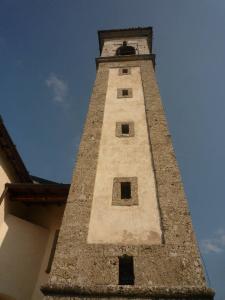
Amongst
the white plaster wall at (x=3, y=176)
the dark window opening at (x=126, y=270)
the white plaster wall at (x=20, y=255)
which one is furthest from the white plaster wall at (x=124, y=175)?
the white plaster wall at (x=3, y=176)

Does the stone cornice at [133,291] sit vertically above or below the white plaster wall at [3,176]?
below

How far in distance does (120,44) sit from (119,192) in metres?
14.0

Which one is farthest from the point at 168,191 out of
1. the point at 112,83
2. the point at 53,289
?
the point at 112,83

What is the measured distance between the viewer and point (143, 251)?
610 cm

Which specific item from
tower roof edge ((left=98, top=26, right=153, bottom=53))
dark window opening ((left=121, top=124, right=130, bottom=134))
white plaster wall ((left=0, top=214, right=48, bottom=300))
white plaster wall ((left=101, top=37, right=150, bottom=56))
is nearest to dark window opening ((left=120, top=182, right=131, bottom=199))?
dark window opening ((left=121, top=124, right=130, bottom=134))

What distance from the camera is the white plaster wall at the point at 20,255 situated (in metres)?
8.50

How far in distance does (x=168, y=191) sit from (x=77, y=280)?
3.20 meters

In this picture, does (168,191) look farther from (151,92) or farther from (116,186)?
(151,92)

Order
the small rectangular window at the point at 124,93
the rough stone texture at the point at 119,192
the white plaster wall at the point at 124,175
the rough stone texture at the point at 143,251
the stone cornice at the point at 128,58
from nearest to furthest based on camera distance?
the rough stone texture at the point at 143,251 < the white plaster wall at the point at 124,175 < the rough stone texture at the point at 119,192 < the small rectangular window at the point at 124,93 < the stone cornice at the point at 128,58

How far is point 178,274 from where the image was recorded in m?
5.53

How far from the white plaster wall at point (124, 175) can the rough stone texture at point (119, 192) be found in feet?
0.35

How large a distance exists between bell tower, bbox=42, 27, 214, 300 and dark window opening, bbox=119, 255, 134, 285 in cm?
2

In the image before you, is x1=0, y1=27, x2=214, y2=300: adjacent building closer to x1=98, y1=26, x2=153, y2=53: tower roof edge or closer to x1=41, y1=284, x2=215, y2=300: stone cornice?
x1=41, y1=284, x2=215, y2=300: stone cornice

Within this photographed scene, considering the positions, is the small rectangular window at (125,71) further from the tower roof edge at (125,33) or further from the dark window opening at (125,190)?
the dark window opening at (125,190)
